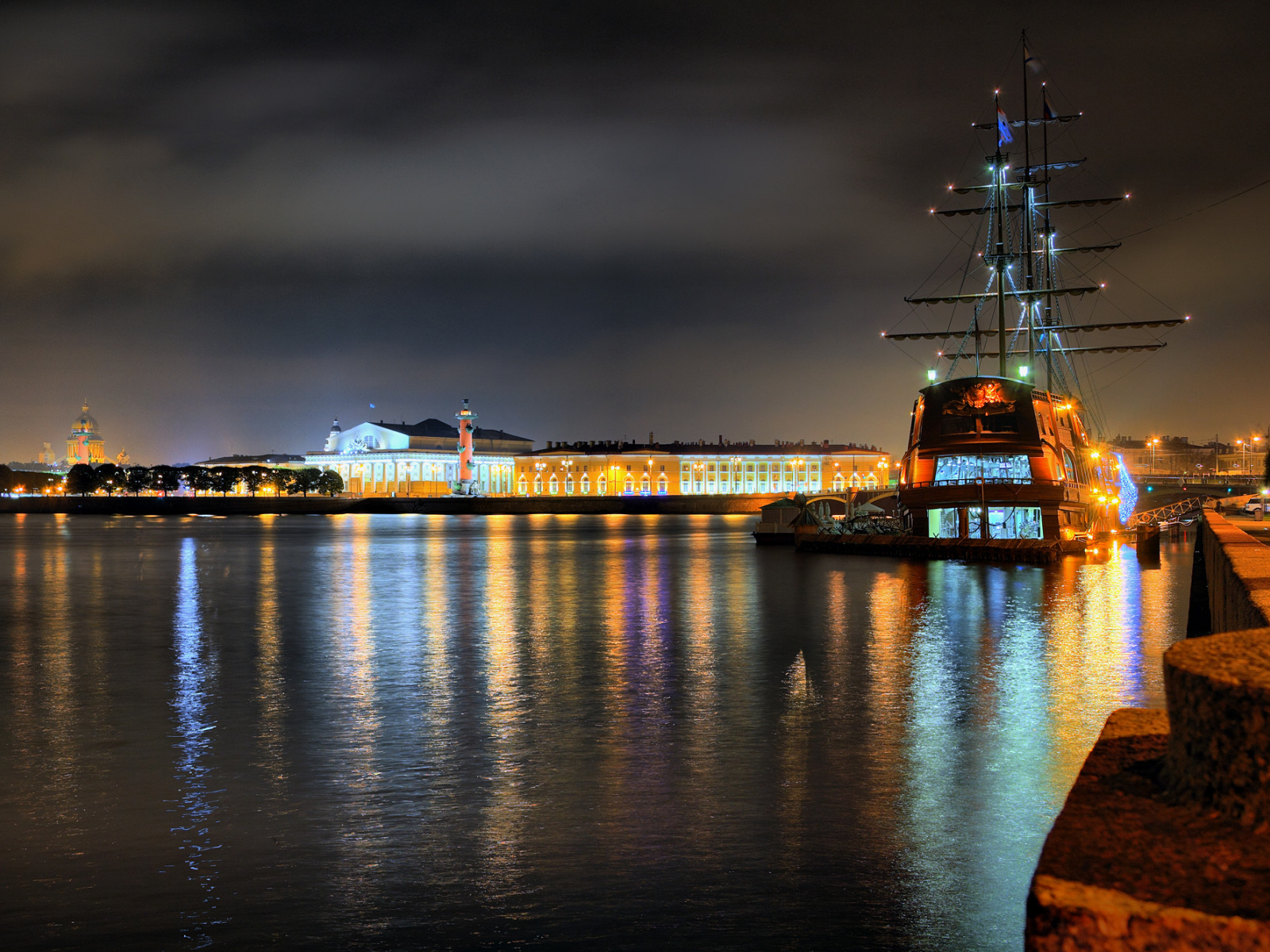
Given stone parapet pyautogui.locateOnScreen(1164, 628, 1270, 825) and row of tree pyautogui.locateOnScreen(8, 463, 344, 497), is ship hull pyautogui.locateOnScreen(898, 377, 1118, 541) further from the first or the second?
row of tree pyautogui.locateOnScreen(8, 463, 344, 497)

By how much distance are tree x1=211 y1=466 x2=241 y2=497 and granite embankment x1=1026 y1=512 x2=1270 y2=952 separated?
186 meters

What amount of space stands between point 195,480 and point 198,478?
0.58 metres

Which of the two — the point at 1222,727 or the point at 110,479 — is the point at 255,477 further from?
the point at 1222,727

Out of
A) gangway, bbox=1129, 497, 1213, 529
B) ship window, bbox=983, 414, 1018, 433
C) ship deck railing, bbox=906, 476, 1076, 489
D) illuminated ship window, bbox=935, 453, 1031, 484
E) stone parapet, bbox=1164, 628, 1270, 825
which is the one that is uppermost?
ship window, bbox=983, 414, 1018, 433

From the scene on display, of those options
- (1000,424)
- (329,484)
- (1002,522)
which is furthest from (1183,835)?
(329,484)

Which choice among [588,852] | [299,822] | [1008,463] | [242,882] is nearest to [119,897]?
[242,882]

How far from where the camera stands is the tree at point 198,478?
585 ft

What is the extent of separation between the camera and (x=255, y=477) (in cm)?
18200

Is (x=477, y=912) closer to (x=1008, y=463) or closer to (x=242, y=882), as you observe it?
(x=242, y=882)

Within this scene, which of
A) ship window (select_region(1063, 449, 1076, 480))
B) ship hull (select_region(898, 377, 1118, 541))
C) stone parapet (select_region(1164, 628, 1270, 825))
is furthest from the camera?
ship window (select_region(1063, 449, 1076, 480))

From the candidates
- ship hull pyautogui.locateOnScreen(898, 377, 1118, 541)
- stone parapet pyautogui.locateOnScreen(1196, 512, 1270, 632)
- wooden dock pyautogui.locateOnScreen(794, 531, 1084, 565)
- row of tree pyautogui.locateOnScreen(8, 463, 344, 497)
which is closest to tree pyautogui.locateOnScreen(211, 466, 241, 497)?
row of tree pyautogui.locateOnScreen(8, 463, 344, 497)

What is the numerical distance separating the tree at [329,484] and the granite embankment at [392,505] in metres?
11.8

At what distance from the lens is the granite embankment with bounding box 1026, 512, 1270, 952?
2.84 metres

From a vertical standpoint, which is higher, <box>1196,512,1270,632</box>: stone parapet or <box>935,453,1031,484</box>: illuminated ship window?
<box>935,453,1031,484</box>: illuminated ship window
